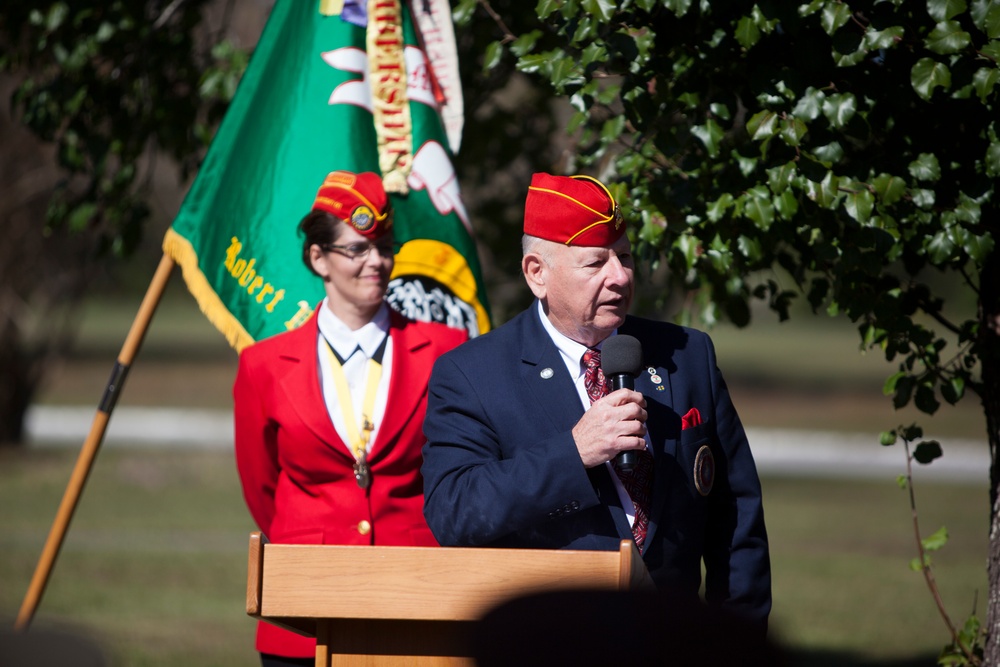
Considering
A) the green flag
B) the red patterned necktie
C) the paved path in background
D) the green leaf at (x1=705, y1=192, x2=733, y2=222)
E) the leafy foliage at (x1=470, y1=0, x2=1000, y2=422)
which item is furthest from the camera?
the paved path in background

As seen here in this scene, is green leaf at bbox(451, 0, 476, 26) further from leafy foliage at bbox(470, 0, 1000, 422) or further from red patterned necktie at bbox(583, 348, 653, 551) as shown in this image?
red patterned necktie at bbox(583, 348, 653, 551)

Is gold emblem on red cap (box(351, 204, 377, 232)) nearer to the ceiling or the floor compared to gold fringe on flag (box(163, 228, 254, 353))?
nearer to the ceiling

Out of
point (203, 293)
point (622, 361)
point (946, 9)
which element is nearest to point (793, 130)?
point (946, 9)

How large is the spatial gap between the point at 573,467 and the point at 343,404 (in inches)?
51.2

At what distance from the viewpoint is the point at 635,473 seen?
10.7 ft

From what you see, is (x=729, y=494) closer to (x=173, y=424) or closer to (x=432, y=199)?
(x=432, y=199)

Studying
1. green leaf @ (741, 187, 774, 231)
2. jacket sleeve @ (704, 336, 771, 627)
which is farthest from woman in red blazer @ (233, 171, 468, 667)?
green leaf @ (741, 187, 774, 231)

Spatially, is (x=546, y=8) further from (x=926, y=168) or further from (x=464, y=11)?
(x=926, y=168)

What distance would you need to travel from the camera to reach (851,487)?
1606cm

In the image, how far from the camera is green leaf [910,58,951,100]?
12.1 feet

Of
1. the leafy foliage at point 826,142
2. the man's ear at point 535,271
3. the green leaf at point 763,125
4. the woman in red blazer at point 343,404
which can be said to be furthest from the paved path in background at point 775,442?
the man's ear at point 535,271

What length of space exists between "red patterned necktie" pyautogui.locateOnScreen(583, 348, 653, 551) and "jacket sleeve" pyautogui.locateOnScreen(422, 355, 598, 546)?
7.0 inches

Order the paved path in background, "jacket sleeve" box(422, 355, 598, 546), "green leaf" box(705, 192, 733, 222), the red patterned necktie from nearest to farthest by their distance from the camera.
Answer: "jacket sleeve" box(422, 355, 598, 546) → the red patterned necktie → "green leaf" box(705, 192, 733, 222) → the paved path in background

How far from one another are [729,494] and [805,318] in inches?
2581
